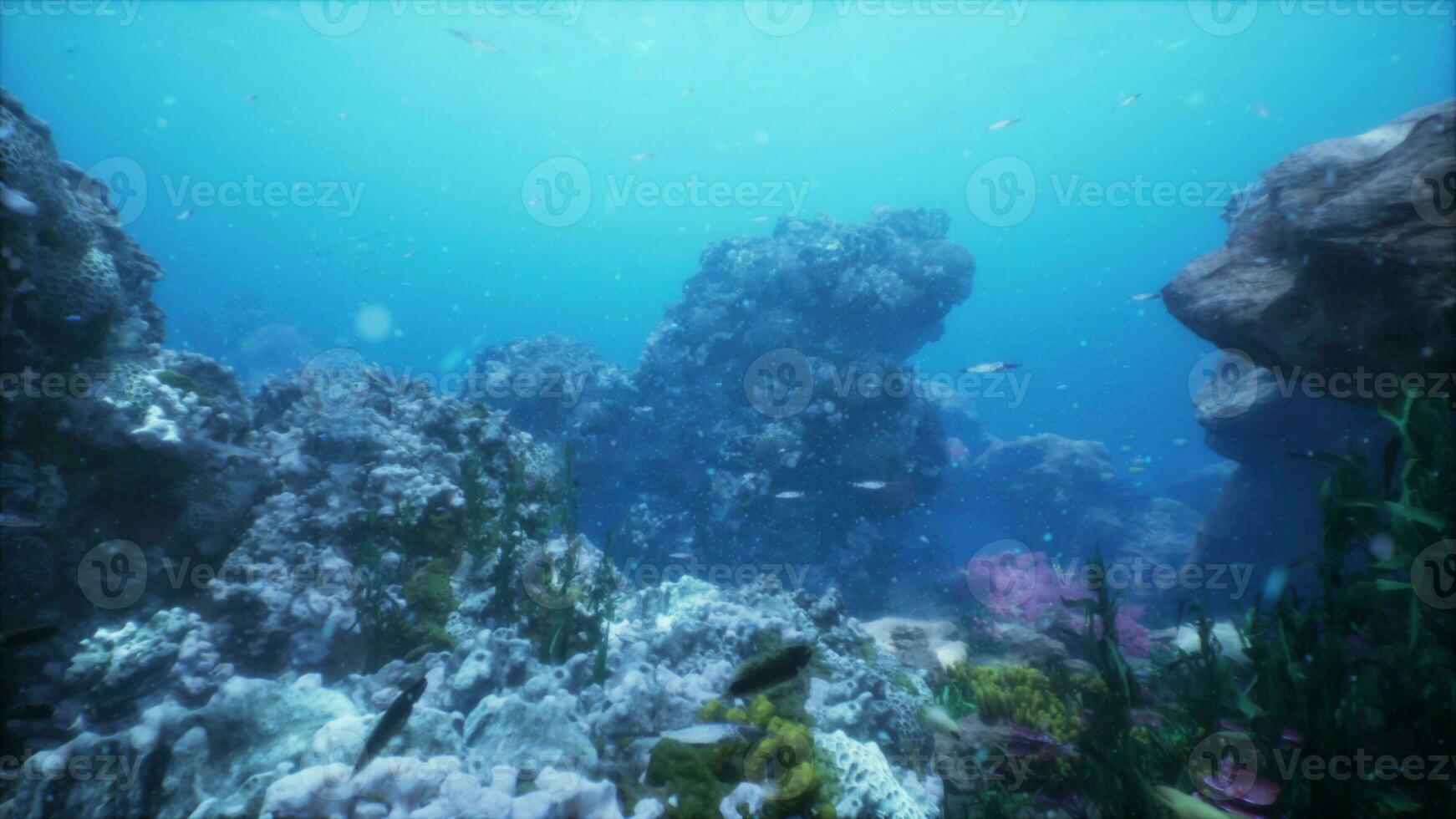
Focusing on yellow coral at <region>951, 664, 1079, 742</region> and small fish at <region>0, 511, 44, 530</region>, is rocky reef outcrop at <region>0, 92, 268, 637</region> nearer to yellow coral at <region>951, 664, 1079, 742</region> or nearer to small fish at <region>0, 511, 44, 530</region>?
small fish at <region>0, 511, 44, 530</region>

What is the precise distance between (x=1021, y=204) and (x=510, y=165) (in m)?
74.8

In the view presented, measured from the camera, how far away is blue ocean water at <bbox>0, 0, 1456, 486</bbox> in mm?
31156

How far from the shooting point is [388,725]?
3.23 metres

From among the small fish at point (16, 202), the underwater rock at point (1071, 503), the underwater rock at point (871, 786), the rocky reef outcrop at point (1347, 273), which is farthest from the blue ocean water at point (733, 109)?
the rocky reef outcrop at point (1347, 273)

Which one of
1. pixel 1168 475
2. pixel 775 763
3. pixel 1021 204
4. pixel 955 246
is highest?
pixel 1021 204

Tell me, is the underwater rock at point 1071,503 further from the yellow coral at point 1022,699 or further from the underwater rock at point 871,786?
the underwater rock at point 871,786

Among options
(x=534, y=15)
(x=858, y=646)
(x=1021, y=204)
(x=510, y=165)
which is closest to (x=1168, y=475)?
(x=858, y=646)

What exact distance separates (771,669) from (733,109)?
47.6 meters

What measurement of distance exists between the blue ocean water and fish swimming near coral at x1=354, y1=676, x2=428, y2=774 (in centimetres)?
782

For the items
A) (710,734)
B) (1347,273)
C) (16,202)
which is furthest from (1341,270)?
(16,202)

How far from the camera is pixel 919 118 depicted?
45.2 metres

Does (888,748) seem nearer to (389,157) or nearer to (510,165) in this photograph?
(510,165)

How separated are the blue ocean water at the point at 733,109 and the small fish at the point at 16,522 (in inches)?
215

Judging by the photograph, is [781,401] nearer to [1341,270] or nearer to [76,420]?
[1341,270]
